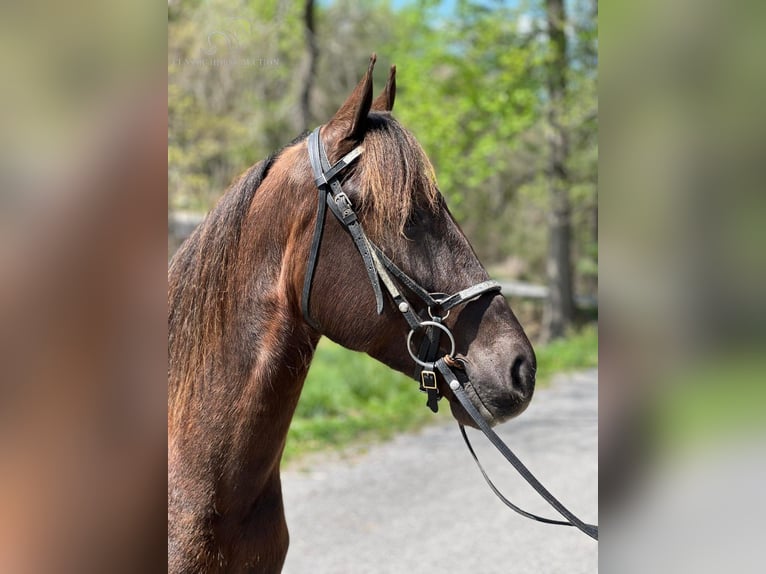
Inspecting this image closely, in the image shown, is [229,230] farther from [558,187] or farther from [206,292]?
[558,187]

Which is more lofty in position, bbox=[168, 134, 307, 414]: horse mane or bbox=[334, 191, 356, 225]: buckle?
bbox=[334, 191, 356, 225]: buckle

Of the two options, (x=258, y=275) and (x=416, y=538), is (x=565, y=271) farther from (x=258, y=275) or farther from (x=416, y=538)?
(x=258, y=275)

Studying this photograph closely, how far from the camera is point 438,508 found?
17.6ft

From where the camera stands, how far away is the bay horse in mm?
1693

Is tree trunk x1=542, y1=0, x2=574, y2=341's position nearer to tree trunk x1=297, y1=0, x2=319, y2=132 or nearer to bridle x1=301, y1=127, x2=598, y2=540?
tree trunk x1=297, y1=0, x2=319, y2=132

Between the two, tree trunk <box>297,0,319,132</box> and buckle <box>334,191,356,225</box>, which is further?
tree trunk <box>297,0,319,132</box>

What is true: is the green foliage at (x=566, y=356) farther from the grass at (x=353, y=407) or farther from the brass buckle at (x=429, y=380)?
the brass buckle at (x=429, y=380)

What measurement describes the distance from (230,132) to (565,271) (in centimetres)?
787

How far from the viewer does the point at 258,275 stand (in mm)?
1799

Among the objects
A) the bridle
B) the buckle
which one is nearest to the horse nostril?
the bridle

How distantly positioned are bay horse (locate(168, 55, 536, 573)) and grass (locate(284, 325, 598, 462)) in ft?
15.6
